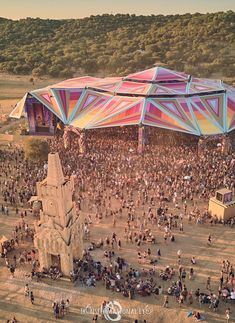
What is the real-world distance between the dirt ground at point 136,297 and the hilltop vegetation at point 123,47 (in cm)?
4263

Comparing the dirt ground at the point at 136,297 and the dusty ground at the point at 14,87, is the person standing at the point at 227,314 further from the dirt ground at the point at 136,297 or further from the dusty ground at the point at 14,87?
the dusty ground at the point at 14,87

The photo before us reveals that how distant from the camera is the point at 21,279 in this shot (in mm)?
18234

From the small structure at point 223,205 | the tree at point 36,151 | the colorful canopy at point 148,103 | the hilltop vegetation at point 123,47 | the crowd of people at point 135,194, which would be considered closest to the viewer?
the crowd of people at point 135,194

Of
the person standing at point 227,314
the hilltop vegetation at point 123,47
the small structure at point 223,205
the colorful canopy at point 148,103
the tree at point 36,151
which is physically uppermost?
the hilltop vegetation at point 123,47

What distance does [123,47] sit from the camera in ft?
238

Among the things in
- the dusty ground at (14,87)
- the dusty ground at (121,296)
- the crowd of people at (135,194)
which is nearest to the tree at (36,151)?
the crowd of people at (135,194)

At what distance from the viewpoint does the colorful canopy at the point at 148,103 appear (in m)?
30.9

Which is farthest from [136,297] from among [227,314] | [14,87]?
[14,87]

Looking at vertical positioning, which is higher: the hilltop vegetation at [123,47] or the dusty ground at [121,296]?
the hilltop vegetation at [123,47]

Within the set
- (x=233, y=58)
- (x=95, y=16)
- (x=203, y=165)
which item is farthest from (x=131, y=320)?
(x=95, y=16)

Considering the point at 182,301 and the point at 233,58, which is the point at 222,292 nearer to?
the point at 182,301

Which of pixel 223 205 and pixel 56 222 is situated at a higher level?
pixel 56 222

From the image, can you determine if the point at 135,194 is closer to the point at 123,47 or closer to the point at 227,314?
the point at 227,314

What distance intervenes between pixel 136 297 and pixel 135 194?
8.94 m
